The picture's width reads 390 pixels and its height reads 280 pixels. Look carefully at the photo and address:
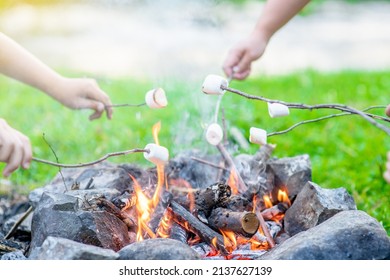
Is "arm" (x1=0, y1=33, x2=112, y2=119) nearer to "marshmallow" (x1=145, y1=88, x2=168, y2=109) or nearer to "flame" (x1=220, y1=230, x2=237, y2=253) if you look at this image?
"marshmallow" (x1=145, y1=88, x2=168, y2=109)

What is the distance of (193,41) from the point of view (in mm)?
7047

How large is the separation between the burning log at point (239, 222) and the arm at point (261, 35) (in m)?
0.79

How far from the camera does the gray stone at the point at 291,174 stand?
2219 mm

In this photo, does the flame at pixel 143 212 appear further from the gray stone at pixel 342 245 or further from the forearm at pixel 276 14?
the forearm at pixel 276 14

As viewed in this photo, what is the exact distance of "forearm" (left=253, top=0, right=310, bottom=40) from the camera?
2414 millimetres

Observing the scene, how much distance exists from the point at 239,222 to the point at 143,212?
0.33 m

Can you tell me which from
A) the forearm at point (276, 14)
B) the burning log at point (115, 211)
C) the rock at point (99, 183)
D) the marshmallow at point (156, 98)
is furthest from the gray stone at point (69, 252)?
the forearm at point (276, 14)

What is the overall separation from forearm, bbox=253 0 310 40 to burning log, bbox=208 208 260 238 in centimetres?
90

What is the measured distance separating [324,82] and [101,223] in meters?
3.56

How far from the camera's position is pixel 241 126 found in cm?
385

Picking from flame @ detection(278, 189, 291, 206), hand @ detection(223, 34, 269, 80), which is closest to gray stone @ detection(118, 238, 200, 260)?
flame @ detection(278, 189, 291, 206)

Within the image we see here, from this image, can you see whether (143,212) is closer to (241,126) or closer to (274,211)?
(274,211)

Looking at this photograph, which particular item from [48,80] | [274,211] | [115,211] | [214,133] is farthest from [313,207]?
[48,80]
